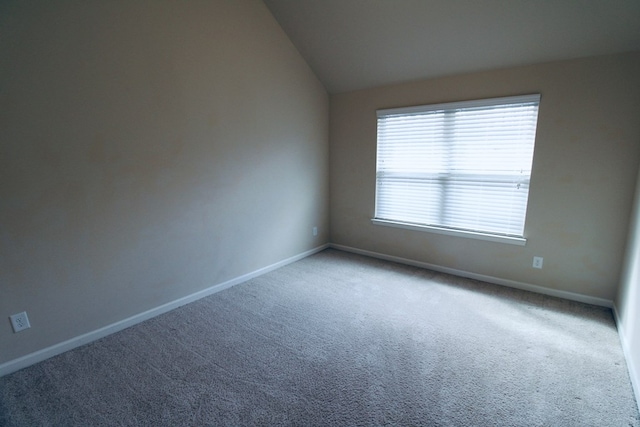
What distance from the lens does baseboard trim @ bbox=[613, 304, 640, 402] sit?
1.62 meters

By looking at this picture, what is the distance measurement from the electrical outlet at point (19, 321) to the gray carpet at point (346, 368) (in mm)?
280

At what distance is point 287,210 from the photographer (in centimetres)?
362

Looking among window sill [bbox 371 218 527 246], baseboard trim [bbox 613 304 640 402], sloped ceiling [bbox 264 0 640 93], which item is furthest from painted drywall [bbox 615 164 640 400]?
sloped ceiling [bbox 264 0 640 93]

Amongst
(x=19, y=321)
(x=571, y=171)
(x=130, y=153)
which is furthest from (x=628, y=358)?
(x=19, y=321)

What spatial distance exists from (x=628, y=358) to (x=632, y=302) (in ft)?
1.21

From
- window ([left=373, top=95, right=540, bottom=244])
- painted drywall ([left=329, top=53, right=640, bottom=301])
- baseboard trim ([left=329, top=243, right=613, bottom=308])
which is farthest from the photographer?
window ([left=373, top=95, right=540, bottom=244])

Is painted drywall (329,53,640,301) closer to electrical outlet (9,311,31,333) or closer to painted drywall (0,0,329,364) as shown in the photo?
painted drywall (0,0,329,364)

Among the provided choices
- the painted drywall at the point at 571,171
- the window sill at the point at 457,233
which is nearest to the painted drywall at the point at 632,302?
the painted drywall at the point at 571,171

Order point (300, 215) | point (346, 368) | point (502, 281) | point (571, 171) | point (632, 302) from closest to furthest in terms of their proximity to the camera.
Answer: point (346, 368) → point (632, 302) → point (571, 171) → point (502, 281) → point (300, 215)

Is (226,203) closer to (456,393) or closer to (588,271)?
(456,393)

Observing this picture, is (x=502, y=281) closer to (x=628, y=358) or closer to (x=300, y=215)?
(x=628, y=358)

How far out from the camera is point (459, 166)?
3.13 meters

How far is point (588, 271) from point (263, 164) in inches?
130

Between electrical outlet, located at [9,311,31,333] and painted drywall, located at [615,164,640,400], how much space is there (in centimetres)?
368
